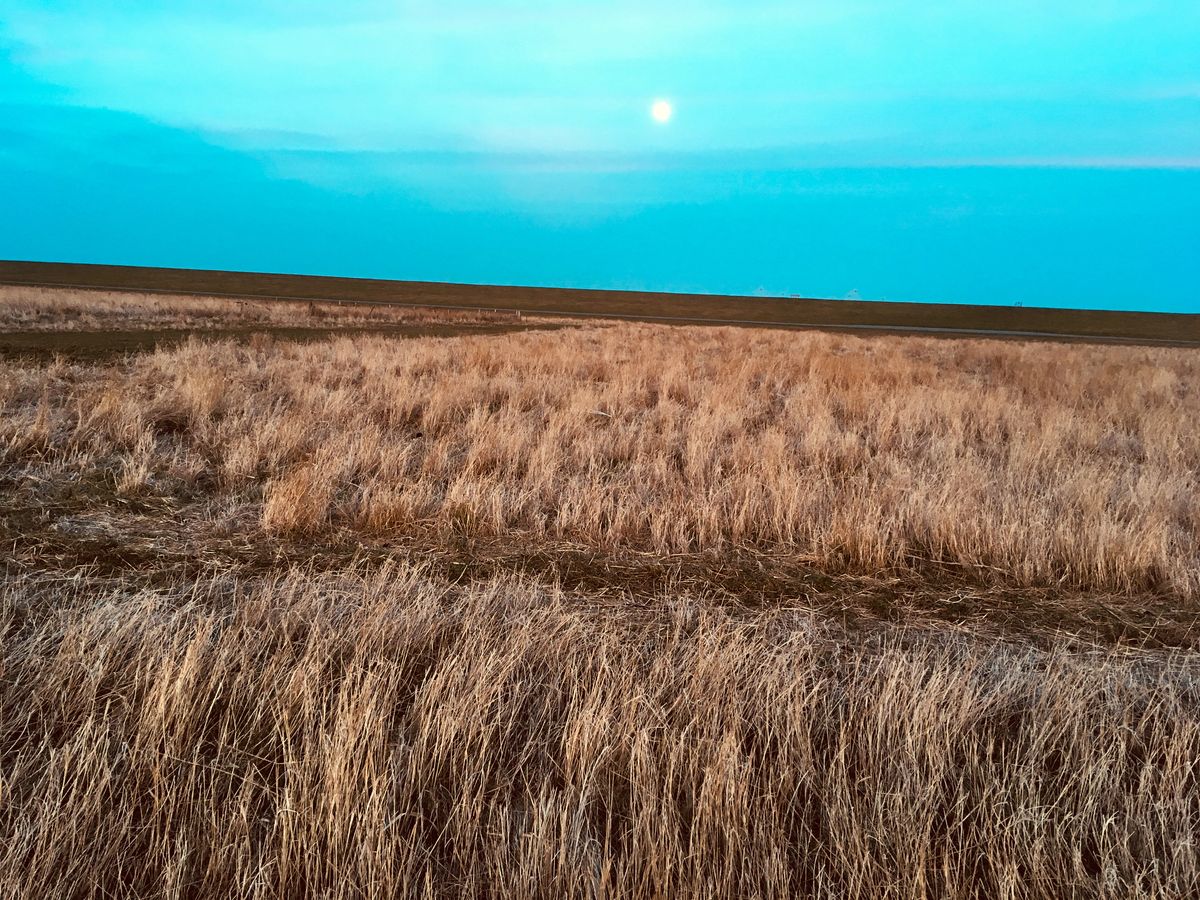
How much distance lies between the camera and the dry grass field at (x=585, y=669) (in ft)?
5.87

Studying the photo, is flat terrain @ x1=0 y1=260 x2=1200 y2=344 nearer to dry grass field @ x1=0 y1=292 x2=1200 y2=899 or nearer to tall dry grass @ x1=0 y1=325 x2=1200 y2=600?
tall dry grass @ x1=0 y1=325 x2=1200 y2=600

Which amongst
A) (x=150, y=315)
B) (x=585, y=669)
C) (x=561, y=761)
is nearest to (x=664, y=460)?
(x=585, y=669)

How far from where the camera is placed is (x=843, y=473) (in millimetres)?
6234

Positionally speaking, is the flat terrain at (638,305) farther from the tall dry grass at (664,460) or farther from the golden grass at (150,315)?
the tall dry grass at (664,460)

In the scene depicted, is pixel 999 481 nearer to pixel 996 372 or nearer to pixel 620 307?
pixel 996 372

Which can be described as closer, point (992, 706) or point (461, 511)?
point (992, 706)

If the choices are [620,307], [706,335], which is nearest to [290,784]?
[706,335]

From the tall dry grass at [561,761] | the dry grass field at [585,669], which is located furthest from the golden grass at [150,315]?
the tall dry grass at [561,761]

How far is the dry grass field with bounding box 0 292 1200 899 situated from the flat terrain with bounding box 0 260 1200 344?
2849 inches

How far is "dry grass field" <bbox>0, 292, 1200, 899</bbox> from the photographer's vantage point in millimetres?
1789

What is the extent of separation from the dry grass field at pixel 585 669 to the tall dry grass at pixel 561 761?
16 mm

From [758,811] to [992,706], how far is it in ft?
4.15

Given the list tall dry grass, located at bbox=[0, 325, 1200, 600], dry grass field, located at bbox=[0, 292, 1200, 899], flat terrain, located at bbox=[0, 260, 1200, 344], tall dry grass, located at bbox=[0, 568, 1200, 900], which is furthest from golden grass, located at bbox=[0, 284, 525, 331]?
flat terrain, located at bbox=[0, 260, 1200, 344]

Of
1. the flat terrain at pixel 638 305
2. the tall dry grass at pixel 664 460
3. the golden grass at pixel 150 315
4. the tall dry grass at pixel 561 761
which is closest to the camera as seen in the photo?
the tall dry grass at pixel 561 761
